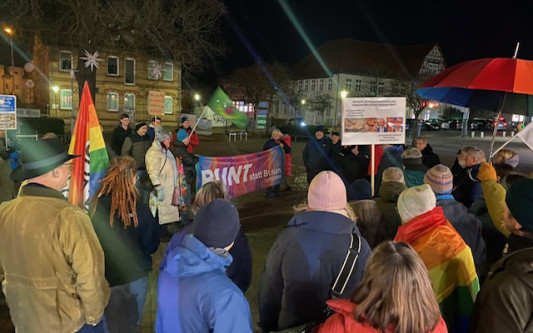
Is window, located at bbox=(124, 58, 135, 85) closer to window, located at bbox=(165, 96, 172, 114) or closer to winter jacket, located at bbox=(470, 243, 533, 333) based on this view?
window, located at bbox=(165, 96, 172, 114)

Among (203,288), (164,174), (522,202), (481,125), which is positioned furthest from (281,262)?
(481,125)

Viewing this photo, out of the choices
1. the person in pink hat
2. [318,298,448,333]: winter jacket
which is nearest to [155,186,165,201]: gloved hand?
the person in pink hat

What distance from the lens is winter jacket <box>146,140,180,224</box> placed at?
6.36m

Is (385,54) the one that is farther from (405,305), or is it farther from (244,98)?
(405,305)

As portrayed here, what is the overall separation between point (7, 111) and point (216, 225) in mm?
8051

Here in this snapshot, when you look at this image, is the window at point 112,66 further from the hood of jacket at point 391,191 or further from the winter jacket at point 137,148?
the hood of jacket at point 391,191

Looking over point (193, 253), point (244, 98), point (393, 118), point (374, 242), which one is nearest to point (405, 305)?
point (193, 253)

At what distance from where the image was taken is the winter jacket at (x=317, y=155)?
906 cm

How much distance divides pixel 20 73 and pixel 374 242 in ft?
252

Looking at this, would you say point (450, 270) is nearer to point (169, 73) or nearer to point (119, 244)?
point (119, 244)

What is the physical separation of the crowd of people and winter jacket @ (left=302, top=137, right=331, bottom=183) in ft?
15.6

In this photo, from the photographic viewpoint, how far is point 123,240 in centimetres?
329

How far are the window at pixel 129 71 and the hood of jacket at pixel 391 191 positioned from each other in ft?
137

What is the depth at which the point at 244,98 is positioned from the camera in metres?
50.8
